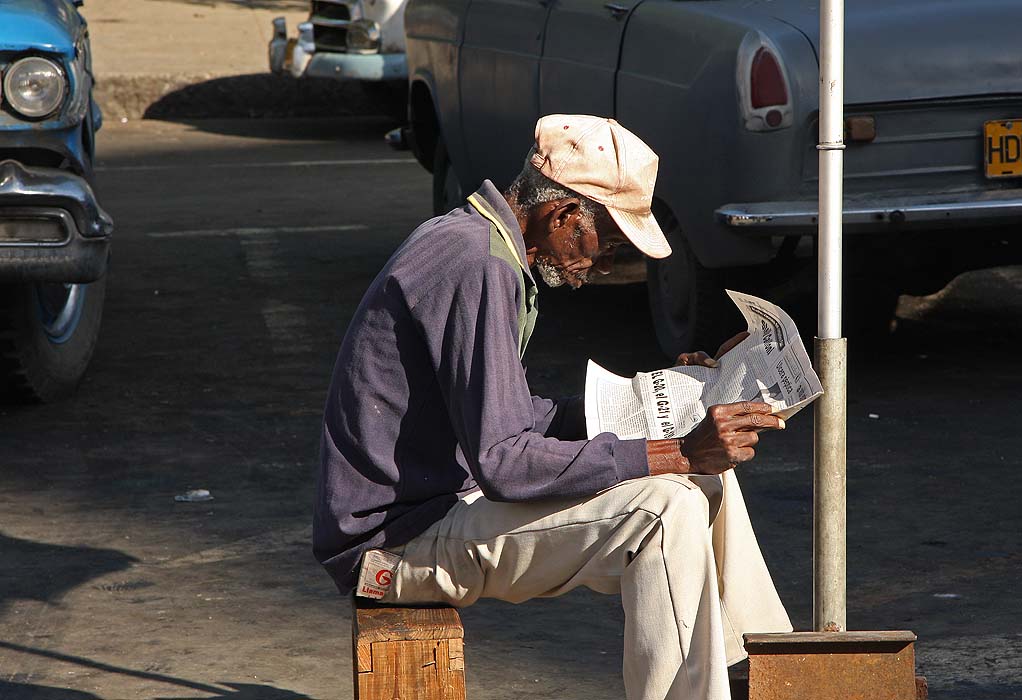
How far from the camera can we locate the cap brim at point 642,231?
116 inches

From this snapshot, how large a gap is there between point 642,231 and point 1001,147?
8.88ft

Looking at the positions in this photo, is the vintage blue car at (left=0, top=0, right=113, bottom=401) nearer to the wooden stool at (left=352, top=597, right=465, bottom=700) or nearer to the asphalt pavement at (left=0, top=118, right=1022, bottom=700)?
the asphalt pavement at (left=0, top=118, right=1022, bottom=700)

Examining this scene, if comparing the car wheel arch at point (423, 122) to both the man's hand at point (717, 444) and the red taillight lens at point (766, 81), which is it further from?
the man's hand at point (717, 444)

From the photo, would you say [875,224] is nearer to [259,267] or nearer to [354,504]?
[354,504]

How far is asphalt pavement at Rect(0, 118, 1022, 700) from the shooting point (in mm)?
3752

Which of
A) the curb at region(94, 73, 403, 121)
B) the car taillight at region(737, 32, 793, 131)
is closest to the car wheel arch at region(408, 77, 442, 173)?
the car taillight at region(737, 32, 793, 131)

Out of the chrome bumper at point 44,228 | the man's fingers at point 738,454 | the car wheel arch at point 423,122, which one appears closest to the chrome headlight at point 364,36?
the car wheel arch at point 423,122

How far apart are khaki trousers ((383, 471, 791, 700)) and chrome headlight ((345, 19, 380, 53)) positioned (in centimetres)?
962

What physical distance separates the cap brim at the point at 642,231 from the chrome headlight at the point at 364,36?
957cm

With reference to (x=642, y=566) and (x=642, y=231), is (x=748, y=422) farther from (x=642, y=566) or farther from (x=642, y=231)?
(x=642, y=231)

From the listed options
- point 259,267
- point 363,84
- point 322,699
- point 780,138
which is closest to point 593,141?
point 322,699

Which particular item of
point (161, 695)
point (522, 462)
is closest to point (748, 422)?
point (522, 462)

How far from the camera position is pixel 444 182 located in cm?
784

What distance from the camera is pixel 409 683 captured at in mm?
2883
